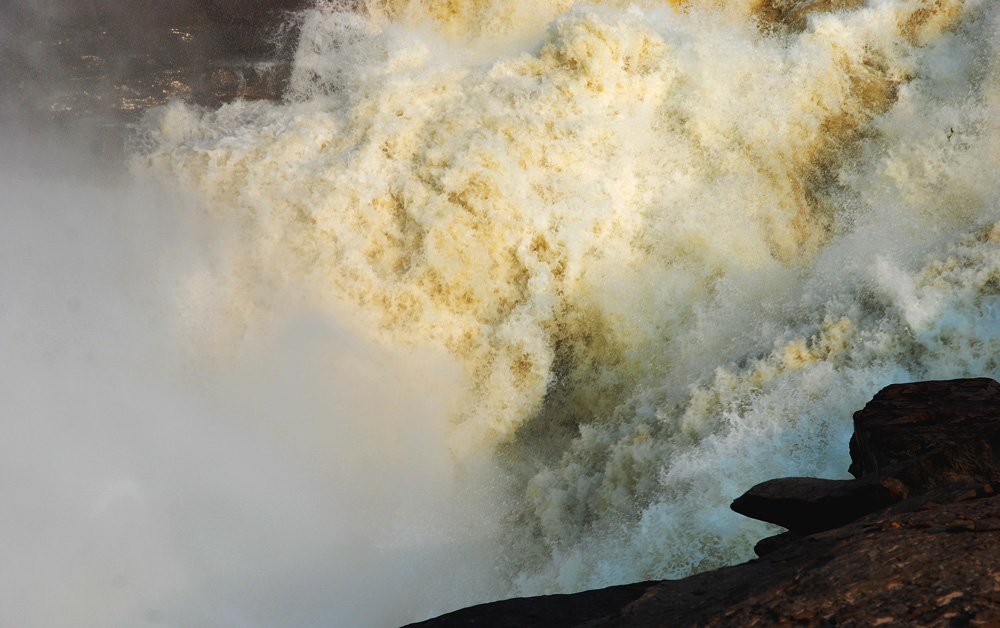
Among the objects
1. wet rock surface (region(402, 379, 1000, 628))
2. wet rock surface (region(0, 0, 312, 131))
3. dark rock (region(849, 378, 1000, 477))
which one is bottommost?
wet rock surface (region(402, 379, 1000, 628))

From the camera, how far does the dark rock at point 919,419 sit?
119 inches

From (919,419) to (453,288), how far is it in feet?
12.2

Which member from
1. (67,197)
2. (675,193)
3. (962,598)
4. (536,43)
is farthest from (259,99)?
(962,598)

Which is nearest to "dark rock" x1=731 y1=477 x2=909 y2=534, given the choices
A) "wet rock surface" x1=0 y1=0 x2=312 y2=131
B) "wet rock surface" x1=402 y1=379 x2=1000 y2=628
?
"wet rock surface" x1=402 y1=379 x2=1000 y2=628

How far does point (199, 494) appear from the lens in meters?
5.79

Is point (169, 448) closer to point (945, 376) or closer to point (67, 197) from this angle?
point (67, 197)

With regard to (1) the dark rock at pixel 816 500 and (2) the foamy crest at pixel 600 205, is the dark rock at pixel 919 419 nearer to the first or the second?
(1) the dark rock at pixel 816 500

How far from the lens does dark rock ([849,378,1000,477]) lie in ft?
9.95

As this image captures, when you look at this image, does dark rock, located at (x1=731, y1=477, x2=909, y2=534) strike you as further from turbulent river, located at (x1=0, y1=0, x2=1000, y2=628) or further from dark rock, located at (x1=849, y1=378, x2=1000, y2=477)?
turbulent river, located at (x1=0, y1=0, x2=1000, y2=628)

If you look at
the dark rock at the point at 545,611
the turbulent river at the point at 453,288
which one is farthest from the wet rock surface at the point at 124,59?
the dark rock at the point at 545,611

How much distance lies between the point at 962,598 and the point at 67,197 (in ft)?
26.4

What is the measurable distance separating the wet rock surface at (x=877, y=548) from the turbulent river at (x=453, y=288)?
1293 mm

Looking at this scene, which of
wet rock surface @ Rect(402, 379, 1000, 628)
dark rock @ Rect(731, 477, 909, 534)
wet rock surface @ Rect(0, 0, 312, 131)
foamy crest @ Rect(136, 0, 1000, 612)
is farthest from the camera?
wet rock surface @ Rect(0, 0, 312, 131)

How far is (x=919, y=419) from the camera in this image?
10.5 ft
